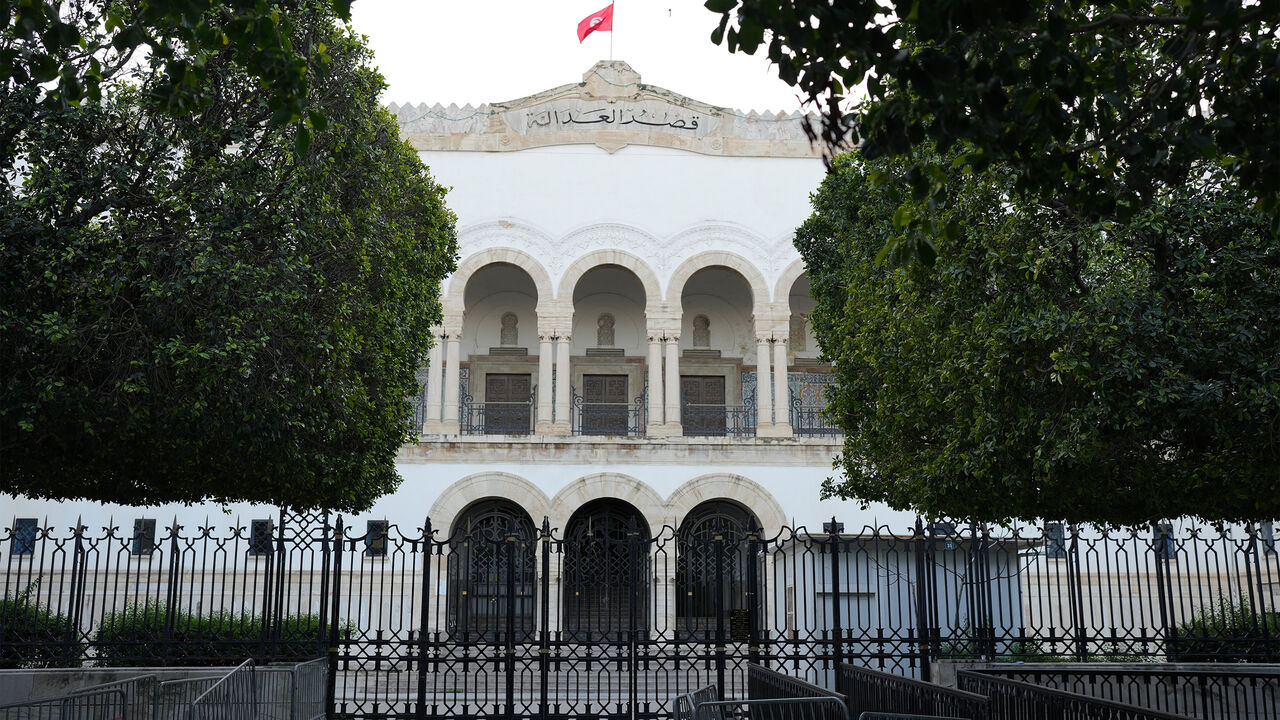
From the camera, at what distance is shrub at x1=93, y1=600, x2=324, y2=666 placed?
417 inches

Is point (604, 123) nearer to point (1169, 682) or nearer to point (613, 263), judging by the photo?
point (613, 263)

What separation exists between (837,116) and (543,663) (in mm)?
7571

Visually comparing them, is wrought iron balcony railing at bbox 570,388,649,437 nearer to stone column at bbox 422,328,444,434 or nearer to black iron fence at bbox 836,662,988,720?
stone column at bbox 422,328,444,434

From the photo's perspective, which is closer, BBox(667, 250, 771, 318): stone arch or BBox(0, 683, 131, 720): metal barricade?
BBox(0, 683, 131, 720): metal barricade

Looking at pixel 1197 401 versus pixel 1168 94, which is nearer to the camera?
pixel 1168 94

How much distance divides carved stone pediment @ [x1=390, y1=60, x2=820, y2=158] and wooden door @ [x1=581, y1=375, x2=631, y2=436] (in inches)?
205

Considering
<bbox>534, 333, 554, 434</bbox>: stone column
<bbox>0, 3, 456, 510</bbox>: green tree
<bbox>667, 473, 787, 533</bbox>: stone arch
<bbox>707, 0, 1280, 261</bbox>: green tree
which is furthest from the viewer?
<bbox>534, 333, 554, 434</bbox>: stone column

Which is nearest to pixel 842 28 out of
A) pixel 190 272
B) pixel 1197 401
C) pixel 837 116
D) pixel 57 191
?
pixel 837 116

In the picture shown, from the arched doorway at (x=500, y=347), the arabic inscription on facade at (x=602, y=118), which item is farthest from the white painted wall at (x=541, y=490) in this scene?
the arabic inscription on facade at (x=602, y=118)

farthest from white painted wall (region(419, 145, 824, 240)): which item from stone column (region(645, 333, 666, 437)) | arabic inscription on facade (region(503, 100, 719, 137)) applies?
stone column (region(645, 333, 666, 437))

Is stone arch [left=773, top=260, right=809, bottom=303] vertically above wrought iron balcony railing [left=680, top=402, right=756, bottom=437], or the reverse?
stone arch [left=773, top=260, right=809, bottom=303]

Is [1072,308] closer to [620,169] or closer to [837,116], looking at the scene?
[837,116]

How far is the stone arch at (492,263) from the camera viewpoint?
22.2 meters

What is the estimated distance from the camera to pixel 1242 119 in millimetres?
4387
